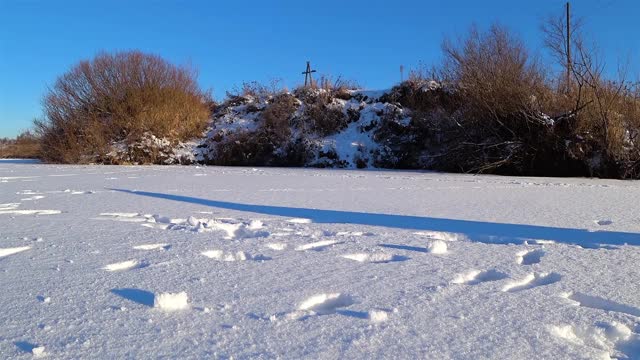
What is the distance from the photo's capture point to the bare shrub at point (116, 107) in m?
17.4

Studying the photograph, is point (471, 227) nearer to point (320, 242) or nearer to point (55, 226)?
point (320, 242)

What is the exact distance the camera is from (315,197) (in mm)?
6656

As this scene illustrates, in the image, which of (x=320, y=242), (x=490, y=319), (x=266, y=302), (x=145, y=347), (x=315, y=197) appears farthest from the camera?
(x=315, y=197)

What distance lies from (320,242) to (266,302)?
1.37 m

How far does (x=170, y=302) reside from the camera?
2.27 meters

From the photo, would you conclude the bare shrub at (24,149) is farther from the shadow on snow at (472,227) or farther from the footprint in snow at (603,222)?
the footprint in snow at (603,222)

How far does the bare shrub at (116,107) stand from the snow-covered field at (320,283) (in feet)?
42.4

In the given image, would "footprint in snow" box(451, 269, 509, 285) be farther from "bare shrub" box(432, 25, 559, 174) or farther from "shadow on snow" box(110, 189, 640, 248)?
"bare shrub" box(432, 25, 559, 174)

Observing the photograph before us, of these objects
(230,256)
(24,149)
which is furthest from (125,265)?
(24,149)

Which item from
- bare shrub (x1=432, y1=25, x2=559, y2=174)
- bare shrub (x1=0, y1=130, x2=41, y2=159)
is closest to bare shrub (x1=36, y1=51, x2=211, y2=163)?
bare shrub (x1=0, y1=130, x2=41, y2=159)

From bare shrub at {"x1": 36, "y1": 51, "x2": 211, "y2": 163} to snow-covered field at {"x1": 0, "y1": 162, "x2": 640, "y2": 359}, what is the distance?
42.4ft

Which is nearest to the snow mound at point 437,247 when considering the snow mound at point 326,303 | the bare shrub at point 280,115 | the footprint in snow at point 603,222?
the snow mound at point 326,303

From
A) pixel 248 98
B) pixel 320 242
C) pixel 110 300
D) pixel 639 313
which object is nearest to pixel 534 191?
pixel 320 242

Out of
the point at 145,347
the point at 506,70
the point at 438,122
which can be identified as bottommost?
the point at 145,347
